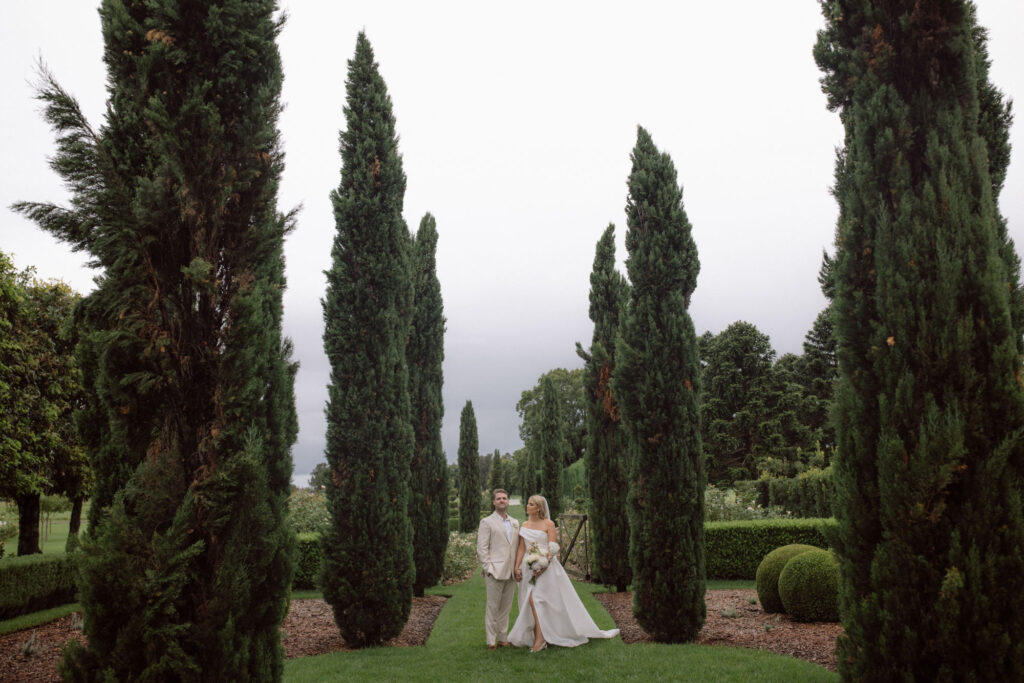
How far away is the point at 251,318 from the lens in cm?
374

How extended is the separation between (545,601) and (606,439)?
5642mm

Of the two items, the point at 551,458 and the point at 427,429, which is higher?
the point at 427,429

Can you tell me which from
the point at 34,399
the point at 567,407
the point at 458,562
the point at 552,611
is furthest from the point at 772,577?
the point at 567,407

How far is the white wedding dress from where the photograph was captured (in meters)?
7.96

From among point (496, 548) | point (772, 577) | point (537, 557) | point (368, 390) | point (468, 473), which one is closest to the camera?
point (537, 557)

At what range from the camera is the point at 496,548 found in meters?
8.27

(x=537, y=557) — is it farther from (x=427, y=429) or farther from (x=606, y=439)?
(x=427, y=429)

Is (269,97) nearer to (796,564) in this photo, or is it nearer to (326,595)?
(326,595)

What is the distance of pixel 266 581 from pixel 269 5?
4037 mm

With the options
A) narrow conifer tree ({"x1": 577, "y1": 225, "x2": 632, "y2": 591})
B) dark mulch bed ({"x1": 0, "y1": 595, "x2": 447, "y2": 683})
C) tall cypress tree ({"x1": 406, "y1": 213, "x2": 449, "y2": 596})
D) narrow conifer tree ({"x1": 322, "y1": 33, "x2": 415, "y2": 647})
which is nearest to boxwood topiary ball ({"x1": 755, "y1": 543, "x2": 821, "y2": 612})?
narrow conifer tree ({"x1": 577, "y1": 225, "x2": 632, "y2": 591})

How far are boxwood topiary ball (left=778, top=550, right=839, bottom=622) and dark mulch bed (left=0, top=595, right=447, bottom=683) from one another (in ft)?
19.3

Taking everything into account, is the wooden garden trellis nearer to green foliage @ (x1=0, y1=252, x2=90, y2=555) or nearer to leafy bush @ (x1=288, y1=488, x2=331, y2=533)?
leafy bush @ (x1=288, y1=488, x2=331, y2=533)

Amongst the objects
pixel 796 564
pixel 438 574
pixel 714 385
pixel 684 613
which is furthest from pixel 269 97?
pixel 714 385

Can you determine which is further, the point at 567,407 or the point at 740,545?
the point at 567,407
